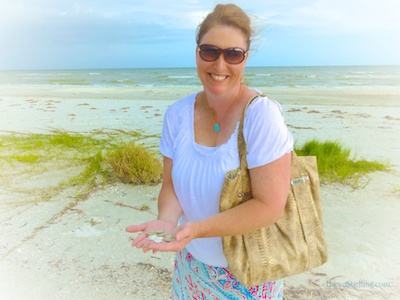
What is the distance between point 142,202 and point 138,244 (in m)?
2.73

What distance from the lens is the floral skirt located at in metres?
1.55

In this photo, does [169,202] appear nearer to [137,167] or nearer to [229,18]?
[229,18]

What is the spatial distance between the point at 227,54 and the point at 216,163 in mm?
461

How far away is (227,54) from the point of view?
152 centimetres

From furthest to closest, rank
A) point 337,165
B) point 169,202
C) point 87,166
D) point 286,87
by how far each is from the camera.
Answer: point 286,87 → point 87,166 → point 337,165 → point 169,202

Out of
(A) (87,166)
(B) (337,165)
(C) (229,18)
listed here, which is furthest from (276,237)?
(A) (87,166)

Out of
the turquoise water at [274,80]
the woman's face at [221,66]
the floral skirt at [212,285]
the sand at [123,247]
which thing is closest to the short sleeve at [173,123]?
the woman's face at [221,66]

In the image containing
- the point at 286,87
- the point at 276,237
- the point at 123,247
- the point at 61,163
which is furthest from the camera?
the point at 286,87

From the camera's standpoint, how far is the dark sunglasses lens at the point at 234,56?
152 centimetres

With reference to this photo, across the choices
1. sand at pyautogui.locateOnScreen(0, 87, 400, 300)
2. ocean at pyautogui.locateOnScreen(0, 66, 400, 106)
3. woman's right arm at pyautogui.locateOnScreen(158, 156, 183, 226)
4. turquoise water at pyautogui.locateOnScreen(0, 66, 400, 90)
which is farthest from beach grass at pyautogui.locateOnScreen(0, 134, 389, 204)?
turquoise water at pyautogui.locateOnScreen(0, 66, 400, 90)

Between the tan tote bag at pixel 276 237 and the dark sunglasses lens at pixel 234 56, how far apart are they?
0.75 feet

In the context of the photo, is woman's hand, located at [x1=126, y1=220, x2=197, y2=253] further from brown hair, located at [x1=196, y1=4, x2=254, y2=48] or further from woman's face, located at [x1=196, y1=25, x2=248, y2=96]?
brown hair, located at [x1=196, y1=4, x2=254, y2=48]

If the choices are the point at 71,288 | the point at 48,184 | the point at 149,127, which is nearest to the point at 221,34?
the point at 71,288

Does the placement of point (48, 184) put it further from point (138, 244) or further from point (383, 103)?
point (383, 103)
